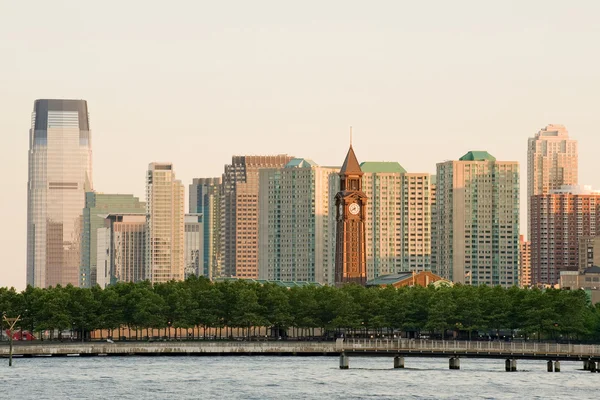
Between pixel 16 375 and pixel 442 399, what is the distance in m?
55.0

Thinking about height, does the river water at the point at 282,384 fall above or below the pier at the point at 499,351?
below

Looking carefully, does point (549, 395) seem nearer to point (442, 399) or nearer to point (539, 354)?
point (442, 399)

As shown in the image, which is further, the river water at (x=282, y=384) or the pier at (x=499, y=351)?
the pier at (x=499, y=351)

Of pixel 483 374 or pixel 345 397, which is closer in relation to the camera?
pixel 345 397

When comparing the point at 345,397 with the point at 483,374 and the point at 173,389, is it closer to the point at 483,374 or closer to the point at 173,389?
the point at 173,389

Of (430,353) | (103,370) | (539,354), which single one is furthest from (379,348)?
(103,370)

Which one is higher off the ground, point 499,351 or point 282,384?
point 499,351

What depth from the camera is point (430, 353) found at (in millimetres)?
191125

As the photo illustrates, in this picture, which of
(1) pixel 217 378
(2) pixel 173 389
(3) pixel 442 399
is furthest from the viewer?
(1) pixel 217 378

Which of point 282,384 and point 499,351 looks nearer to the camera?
point 282,384

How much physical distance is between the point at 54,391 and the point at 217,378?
81.8ft

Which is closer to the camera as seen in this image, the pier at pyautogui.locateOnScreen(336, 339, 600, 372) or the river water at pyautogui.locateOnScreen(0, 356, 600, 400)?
the river water at pyautogui.locateOnScreen(0, 356, 600, 400)

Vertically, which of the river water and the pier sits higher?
the pier

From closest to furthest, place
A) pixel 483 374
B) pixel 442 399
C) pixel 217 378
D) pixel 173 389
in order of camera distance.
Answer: pixel 442 399 < pixel 173 389 < pixel 217 378 < pixel 483 374
